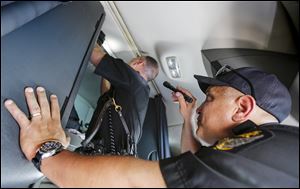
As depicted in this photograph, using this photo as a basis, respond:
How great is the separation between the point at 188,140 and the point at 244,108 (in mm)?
327

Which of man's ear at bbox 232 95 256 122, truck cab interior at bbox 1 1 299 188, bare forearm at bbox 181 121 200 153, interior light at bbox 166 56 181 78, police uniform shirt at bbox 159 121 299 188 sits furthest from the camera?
interior light at bbox 166 56 181 78

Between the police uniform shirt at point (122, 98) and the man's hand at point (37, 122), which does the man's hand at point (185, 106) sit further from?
the man's hand at point (37, 122)

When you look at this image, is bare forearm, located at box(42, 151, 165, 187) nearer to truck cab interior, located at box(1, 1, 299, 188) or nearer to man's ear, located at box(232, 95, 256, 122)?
truck cab interior, located at box(1, 1, 299, 188)

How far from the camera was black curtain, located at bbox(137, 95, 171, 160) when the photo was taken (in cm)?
136

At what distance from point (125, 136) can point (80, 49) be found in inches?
18.2

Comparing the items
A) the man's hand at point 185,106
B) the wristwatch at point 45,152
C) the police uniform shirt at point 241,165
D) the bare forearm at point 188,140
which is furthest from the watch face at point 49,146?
the man's hand at point 185,106

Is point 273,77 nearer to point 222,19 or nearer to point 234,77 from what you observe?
point 234,77

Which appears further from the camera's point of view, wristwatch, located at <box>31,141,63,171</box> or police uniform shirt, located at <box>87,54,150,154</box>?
police uniform shirt, located at <box>87,54,150,154</box>

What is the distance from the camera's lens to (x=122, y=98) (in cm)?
141

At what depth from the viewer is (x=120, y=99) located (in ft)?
4.59

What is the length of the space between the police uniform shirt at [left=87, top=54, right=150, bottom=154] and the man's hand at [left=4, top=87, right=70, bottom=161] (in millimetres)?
499

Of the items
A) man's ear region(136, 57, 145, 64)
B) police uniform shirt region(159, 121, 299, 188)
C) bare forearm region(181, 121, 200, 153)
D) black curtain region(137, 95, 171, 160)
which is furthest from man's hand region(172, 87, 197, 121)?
police uniform shirt region(159, 121, 299, 188)

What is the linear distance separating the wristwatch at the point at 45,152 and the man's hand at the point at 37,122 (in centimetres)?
1

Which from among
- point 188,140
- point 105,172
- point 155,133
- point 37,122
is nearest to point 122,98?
point 155,133
